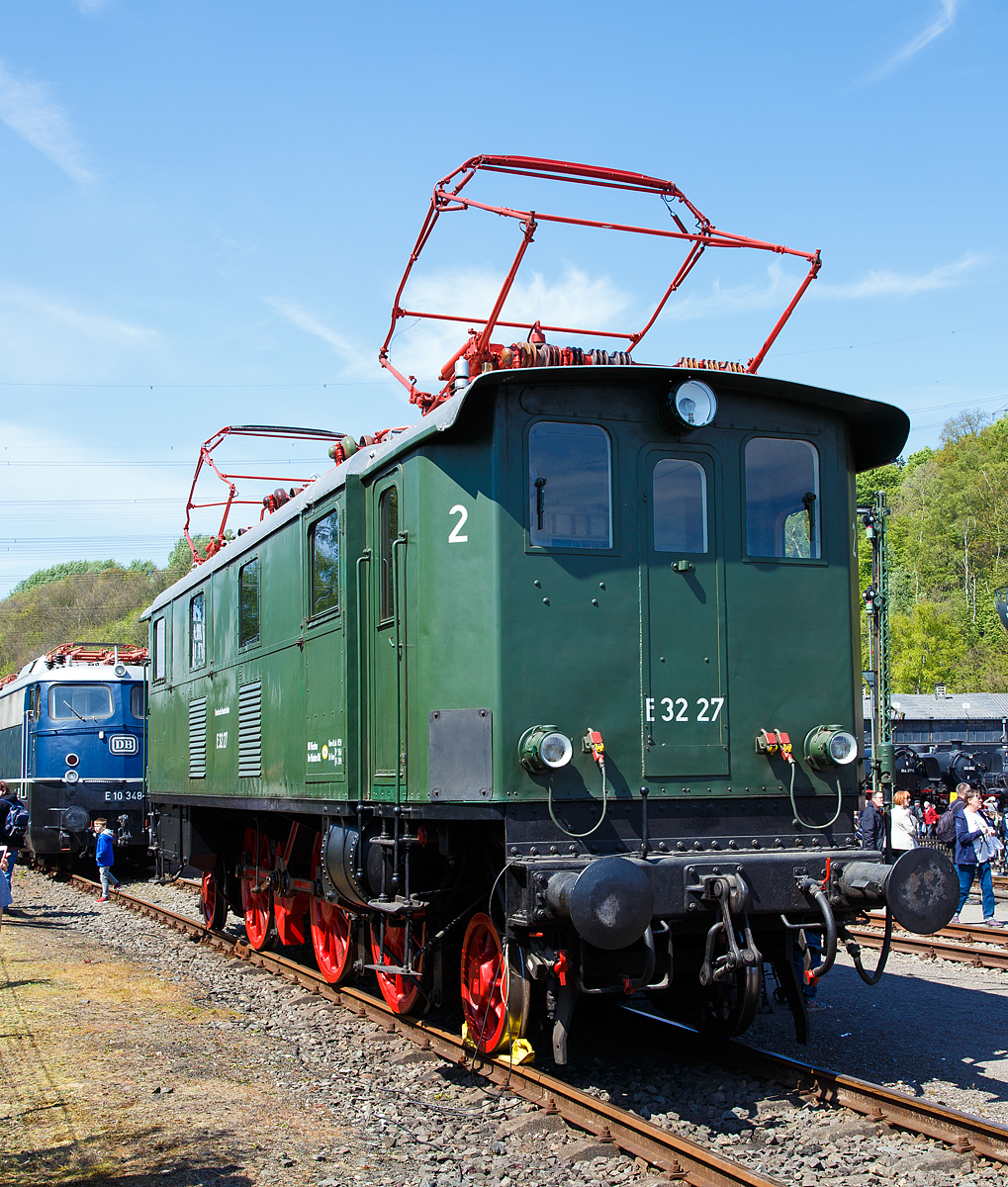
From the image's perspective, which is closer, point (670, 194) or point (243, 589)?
point (670, 194)

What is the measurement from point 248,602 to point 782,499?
524 centimetres

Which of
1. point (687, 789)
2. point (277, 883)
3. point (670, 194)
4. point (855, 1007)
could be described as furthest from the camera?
point (277, 883)

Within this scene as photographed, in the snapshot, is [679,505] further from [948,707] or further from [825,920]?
[948,707]

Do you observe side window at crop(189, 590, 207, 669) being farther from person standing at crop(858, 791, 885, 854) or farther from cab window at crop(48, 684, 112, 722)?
person standing at crop(858, 791, 885, 854)

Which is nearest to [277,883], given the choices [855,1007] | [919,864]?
[855,1007]

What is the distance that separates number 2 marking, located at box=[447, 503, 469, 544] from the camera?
671 cm

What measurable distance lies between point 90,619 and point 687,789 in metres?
83.3

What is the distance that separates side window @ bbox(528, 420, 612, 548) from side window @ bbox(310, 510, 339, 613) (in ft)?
6.56

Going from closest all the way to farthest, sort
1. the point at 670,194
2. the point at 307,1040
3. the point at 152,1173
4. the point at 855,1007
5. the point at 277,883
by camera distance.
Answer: the point at 152,1173 → the point at 670,194 → the point at 307,1040 → the point at 855,1007 → the point at 277,883

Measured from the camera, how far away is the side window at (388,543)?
7332mm

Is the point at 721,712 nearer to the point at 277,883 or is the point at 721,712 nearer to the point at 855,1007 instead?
the point at 855,1007

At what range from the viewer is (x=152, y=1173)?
5418 millimetres

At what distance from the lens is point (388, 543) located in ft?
24.6

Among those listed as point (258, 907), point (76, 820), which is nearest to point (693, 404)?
point (258, 907)
